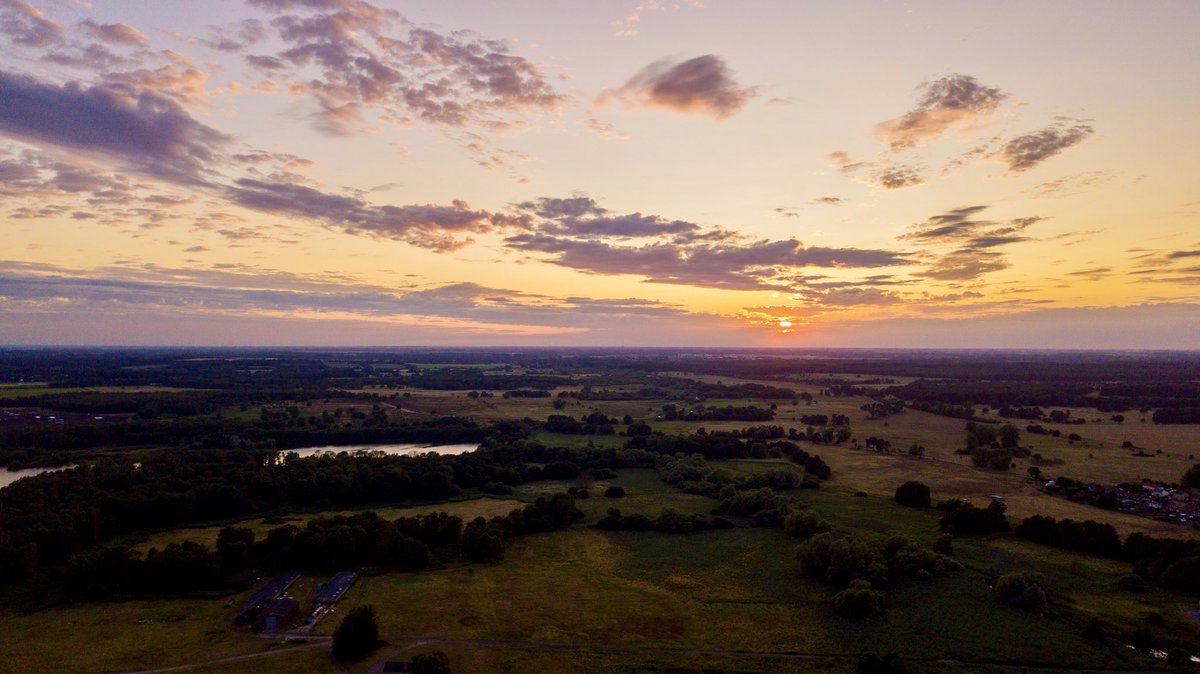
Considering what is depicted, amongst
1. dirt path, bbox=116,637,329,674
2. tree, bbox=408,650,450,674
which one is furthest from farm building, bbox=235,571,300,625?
tree, bbox=408,650,450,674

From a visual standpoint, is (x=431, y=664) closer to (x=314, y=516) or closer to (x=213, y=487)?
(x=314, y=516)

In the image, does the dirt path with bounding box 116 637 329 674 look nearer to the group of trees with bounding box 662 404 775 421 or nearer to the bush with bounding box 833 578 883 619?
the bush with bounding box 833 578 883 619

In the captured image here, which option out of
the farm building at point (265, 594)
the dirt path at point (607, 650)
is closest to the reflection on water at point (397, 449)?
the farm building at point (265, 594)

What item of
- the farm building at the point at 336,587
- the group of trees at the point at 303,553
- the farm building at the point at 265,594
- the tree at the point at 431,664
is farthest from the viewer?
the group of trees at the point at 303,553

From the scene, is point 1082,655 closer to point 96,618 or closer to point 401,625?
point 401,625

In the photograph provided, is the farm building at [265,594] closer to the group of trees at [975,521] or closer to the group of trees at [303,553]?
the group of trees at [303,553]

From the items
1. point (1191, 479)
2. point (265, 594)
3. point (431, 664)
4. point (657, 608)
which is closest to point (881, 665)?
point (657, 608)
